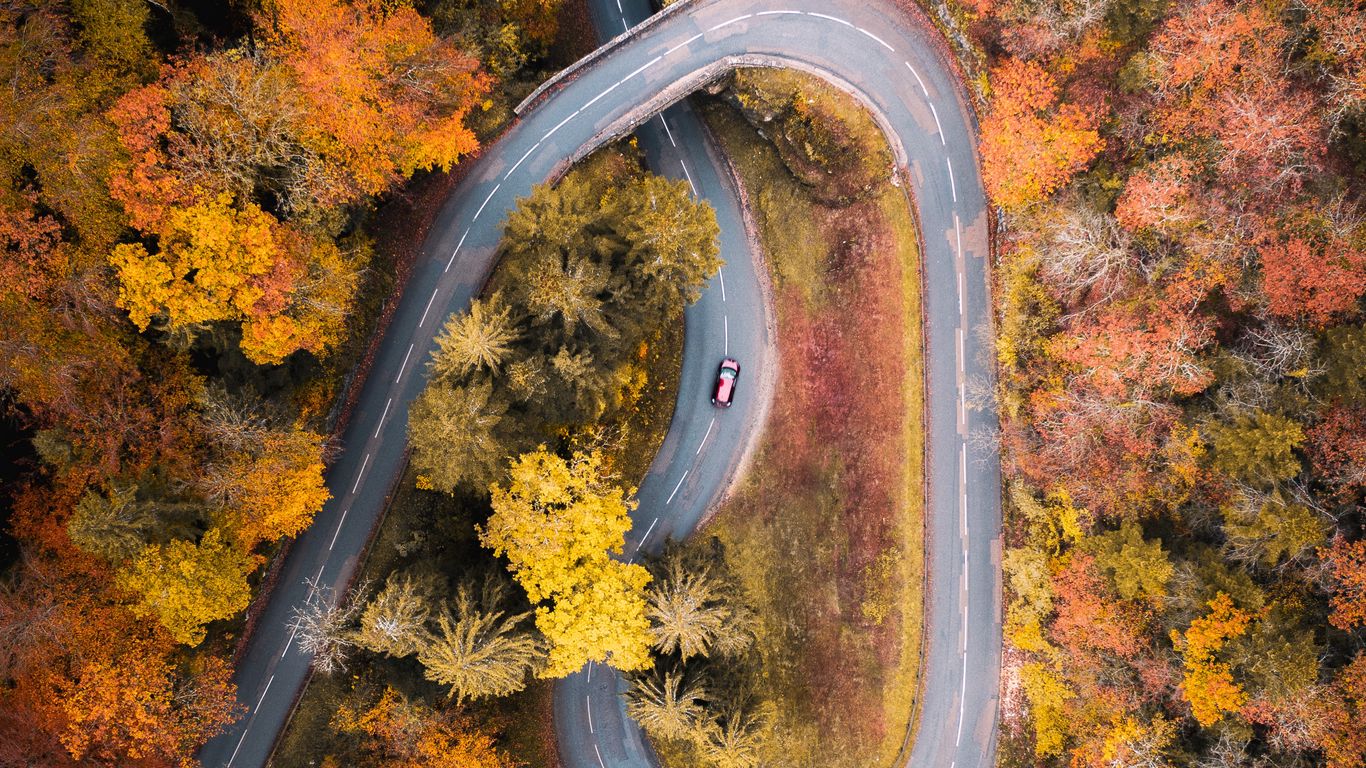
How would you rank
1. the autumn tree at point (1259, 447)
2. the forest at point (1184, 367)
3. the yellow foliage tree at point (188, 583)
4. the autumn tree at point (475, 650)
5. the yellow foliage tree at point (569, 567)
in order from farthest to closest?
the yellow foliage tree at point (569, 567), the yellow foliage tree at point (188, 583), the autumn tree at point (475, 650), the forest at point (1184, 367), the autumn tree at point (1259, 447)

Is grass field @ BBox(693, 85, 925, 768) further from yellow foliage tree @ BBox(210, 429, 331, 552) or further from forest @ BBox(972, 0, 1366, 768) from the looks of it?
yellow foliage tree @ BBox(210, 429, 331, 552)

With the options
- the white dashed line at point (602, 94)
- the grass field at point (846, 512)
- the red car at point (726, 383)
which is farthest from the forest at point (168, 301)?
the grass field at point (846, 512)

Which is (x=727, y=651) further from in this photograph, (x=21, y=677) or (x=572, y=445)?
(x=21, y=677)

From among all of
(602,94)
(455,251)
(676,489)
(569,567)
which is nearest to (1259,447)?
(676,489)

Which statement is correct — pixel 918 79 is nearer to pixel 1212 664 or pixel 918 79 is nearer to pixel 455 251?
pixel 455 251

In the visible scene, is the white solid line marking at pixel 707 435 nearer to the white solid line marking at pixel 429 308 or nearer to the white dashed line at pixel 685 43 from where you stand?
the white solid line marking at pixel 429 308

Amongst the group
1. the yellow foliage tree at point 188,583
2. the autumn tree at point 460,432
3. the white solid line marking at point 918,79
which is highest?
→ the white solid line marking at point 918,79
